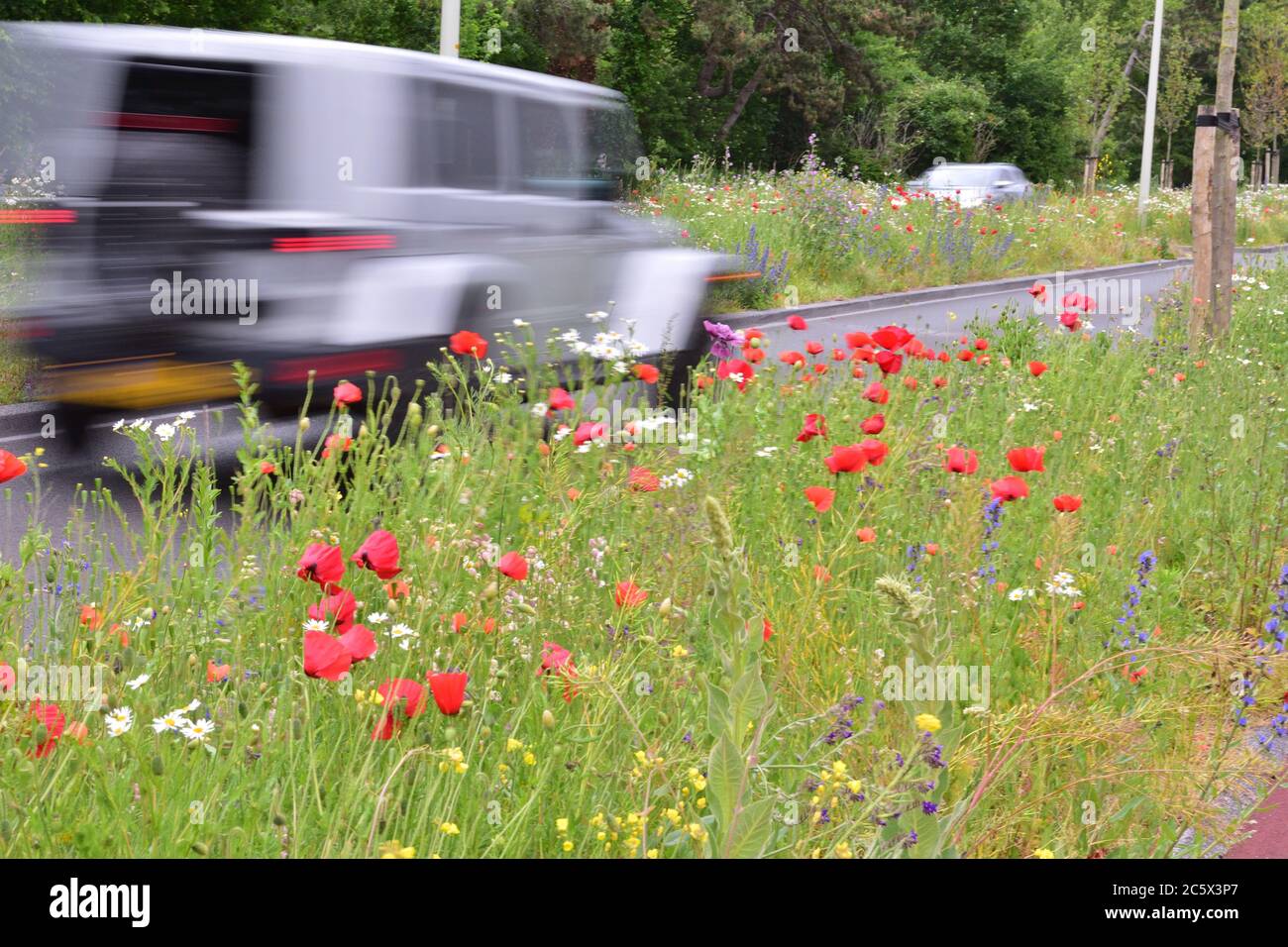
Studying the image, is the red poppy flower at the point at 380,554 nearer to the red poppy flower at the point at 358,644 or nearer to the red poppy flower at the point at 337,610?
the red poppy flower at the point at 337,610

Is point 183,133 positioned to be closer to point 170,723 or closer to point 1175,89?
point 170,723

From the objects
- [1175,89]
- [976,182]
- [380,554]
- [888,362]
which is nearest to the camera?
[380,554]

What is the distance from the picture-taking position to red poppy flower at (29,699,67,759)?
2078mm

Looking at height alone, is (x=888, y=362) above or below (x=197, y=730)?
above

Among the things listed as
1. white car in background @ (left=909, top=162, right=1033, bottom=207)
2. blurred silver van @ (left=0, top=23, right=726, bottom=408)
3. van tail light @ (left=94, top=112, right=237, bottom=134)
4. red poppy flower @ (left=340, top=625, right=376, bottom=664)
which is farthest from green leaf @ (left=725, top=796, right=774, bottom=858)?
white car in background @ (left=909, top=162, right=1033, bottom=207)

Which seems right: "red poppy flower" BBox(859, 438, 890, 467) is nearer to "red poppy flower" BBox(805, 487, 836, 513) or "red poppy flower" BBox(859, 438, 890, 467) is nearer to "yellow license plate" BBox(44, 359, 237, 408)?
"red poppy flower" BBox(805, 487, 836, 513)

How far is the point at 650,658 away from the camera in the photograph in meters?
3.16

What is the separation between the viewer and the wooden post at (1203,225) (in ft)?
31.6

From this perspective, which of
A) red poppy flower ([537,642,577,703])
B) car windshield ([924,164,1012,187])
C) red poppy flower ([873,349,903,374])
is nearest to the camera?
red poppy flower ([537,642,577,703])

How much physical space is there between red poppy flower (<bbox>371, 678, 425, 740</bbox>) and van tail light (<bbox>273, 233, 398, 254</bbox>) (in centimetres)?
359

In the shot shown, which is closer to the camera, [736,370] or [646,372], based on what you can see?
[646,372]

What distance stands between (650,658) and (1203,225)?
8.05 m

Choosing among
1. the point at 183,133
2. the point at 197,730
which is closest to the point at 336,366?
the point at 183,133

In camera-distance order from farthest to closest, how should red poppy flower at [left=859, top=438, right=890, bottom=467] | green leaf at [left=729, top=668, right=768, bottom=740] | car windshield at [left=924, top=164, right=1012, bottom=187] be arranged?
car windshield at [left=924, top=164, right=1012, bottom=187] → red poppy flower at [left=859, top=438, right=890, bottom=467] → green leaf at [left=729, top=668, right=768, bottom=740]
